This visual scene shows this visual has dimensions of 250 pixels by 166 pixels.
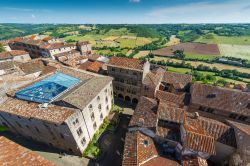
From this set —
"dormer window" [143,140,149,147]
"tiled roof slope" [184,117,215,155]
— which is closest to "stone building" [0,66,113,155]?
"dormer window" [143,140,149,147]

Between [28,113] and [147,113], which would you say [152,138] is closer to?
[147,113]

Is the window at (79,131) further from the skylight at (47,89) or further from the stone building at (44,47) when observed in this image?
the stone building at (44,47)

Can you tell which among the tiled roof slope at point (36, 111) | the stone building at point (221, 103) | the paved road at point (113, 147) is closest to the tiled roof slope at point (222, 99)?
the stone building at point (221, 103)

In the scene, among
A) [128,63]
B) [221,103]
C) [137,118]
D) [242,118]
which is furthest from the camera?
[128,63]

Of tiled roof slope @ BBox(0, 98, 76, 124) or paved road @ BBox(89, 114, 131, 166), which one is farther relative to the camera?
paved road @ BBox(89, 114, 131, 166)

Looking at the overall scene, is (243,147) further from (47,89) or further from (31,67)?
(31,67)

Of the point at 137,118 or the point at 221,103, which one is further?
the point at 221,103

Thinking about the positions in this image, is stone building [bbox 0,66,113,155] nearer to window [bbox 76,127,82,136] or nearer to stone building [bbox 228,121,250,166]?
window [bbox 76,127,82,136]

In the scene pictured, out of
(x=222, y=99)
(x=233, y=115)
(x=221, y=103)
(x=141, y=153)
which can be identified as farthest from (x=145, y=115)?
(x=233, y=115)
